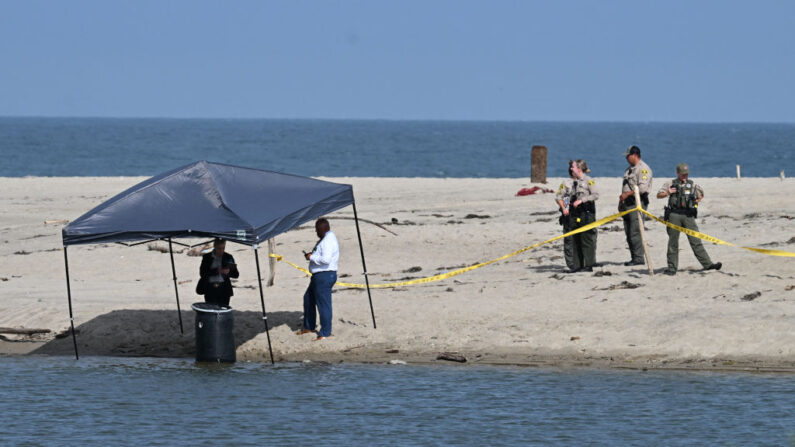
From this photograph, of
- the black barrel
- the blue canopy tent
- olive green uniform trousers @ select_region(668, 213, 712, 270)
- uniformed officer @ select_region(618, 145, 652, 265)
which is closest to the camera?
the blue canopy tent

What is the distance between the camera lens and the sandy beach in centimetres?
1700

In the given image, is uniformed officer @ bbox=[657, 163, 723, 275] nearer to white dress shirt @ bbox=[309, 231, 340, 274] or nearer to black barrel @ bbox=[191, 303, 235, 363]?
white dress shirt @ bbox=[309, 231, 340, 274]

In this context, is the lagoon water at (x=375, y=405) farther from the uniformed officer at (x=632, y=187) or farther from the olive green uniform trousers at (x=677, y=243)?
the uniformed officer at (x=632, y=187)

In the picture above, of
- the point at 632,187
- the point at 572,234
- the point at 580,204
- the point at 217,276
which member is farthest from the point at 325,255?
the point at 632,187

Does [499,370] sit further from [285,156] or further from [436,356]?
[285,156]

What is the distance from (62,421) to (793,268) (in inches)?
464

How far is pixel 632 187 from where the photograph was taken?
781 inches

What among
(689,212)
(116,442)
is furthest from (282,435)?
(689,212)

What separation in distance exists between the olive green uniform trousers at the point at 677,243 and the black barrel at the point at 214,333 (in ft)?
22.6

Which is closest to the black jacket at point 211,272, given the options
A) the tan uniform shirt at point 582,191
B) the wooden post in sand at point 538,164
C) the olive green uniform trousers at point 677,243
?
the tan uniform shirt at point 582,191

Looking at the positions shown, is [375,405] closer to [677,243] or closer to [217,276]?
[217,276]

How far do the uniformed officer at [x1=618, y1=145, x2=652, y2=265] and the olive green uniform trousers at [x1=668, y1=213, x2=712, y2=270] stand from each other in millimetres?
708

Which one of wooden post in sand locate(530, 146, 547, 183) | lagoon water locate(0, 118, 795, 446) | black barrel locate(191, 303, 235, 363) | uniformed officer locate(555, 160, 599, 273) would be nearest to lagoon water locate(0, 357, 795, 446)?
lagoon water locate(0, 118, 795, 446)

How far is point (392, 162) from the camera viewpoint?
99.8 m
